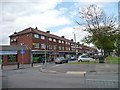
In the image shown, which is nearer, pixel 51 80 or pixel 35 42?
pixel 51 80

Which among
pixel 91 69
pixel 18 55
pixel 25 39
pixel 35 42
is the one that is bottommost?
pixel 91 69

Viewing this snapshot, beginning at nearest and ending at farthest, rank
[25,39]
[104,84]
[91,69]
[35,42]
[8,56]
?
[104,84] < [91,69] < [8,56] < [25,39] < [35,42]

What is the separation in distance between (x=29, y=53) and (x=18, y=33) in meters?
10.8

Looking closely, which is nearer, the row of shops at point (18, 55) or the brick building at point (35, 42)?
the row of shops at point (18, 55)

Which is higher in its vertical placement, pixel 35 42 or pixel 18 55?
pixel 35 42

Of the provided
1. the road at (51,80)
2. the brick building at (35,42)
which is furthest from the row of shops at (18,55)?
the road at (51,80)

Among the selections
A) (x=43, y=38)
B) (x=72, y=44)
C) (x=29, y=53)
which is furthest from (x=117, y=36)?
(x=72, y=44)

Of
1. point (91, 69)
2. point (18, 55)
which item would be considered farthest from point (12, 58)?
point (91, 69)

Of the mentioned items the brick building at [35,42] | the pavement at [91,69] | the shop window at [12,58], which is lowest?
the pavement at [91,69]

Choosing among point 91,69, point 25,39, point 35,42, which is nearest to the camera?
point 91,69

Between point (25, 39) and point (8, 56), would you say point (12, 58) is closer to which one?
point (8, 56)

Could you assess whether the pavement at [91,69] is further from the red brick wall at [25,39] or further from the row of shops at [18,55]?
the red brick wall at [25,39]

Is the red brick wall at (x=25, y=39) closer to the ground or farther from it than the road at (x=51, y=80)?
farther from it

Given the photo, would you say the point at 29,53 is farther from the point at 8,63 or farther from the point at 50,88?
the point at 50,88
